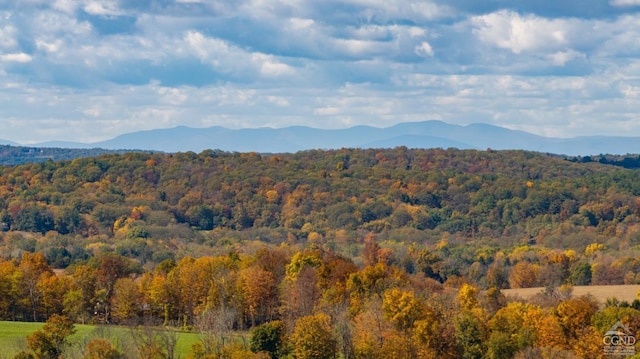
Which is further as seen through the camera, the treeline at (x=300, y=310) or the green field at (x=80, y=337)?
the treeline at (x=300, y=310)

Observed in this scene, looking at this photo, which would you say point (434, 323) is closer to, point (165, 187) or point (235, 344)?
point (235, 344)

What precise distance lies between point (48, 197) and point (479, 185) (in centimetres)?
8511

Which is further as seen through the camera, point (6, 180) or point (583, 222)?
point (6, 180)

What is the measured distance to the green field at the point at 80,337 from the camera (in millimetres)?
50906

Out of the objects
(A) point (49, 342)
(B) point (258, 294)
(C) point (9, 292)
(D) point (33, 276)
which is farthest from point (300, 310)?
(D) point (33, 276)

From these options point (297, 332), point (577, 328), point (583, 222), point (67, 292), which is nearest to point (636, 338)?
point (577, 328)

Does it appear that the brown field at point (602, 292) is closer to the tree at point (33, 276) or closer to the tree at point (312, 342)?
the tree at point (312, 342)

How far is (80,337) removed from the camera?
2133 inches

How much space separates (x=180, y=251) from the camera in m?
124

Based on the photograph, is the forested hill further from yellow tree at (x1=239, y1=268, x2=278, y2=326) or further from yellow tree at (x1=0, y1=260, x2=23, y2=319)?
yellow tree at (x1=239, y1=268, x2=278, y2=326)
